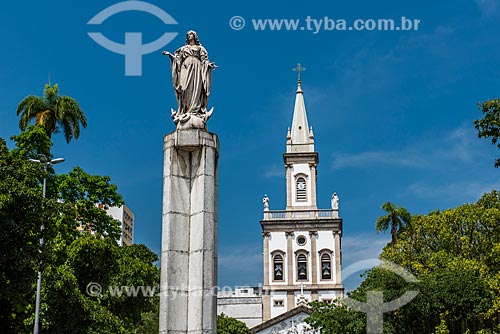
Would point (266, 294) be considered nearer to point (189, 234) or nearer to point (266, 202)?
point (266, 202)

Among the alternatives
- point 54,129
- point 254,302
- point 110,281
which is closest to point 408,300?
point 110,281

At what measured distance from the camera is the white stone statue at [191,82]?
15.0m

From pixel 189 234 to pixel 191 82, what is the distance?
3.15 meters

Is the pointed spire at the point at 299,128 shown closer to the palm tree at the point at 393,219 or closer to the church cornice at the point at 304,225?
the church cornice at the point at 304,225

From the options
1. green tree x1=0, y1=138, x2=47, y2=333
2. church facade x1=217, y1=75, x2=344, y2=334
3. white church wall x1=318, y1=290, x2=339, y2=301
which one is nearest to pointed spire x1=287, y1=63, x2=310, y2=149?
church facade x1=217, y1=75, x2=344, y2=334

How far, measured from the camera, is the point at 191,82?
15.0m

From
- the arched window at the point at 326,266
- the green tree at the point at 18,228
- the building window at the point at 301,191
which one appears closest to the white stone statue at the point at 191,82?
the green tree at the point at 18,228

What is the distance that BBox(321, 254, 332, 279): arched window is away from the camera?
75812mm

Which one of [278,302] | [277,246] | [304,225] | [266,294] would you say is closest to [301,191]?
[304,225]

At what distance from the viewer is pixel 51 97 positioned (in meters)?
34.5

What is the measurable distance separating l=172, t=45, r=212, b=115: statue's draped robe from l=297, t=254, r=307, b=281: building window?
62353mm

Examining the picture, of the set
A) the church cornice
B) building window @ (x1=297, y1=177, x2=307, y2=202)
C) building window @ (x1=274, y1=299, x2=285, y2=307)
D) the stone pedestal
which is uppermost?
building window @ (x1=297, y1=177, x2=307, y2=202)

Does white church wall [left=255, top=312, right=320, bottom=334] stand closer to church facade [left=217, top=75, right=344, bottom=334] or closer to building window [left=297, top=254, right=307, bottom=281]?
church facade [left=217, top=75, right=344, bottom=334]

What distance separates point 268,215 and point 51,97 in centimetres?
4548
